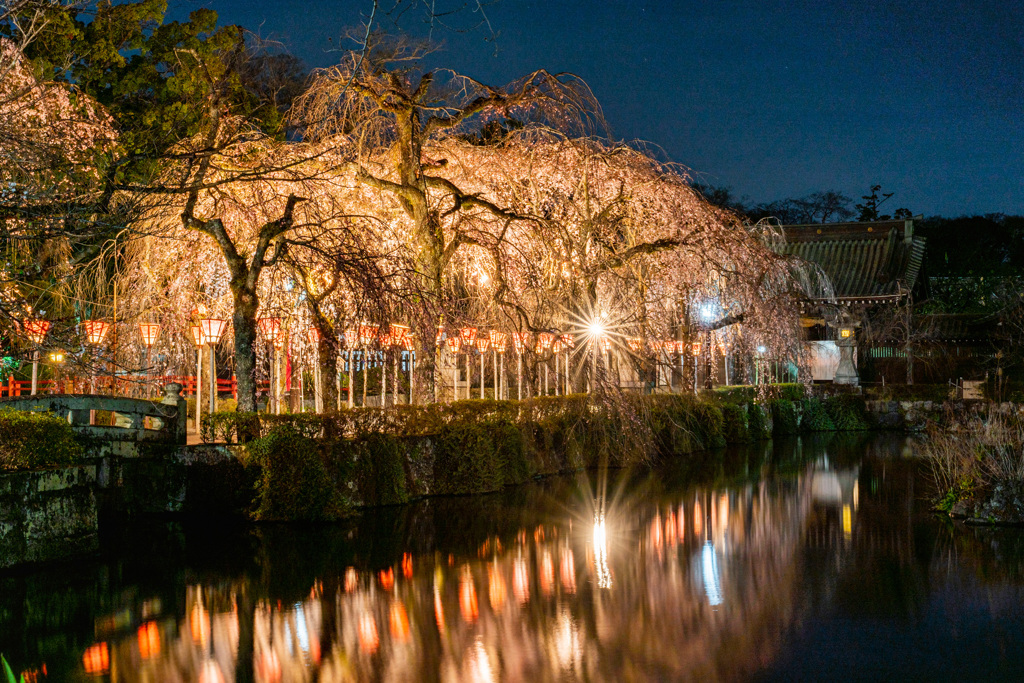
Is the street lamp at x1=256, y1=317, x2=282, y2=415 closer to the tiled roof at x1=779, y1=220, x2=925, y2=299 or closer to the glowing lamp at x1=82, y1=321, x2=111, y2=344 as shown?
the glowing lamp at x1=82, y1=321, x2=111, y2=344

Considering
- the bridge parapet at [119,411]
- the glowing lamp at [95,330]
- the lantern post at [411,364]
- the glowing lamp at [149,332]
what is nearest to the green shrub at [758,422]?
the lantern post at [411,364]

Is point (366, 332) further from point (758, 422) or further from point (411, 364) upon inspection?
point (758, 422)

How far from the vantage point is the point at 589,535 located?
1137 centimetres

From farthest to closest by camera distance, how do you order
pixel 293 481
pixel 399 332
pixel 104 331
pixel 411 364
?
pixel 411 364
pixel 104 331
pixel 399 332
pixel 293 481

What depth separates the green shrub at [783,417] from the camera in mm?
27577

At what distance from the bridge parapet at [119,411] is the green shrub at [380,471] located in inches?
111

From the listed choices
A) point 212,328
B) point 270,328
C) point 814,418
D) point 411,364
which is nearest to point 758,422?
point 814,418

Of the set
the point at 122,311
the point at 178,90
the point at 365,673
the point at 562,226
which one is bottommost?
the point at 365,673

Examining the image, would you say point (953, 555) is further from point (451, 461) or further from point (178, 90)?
point (178, 90)

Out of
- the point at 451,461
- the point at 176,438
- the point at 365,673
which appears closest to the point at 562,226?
the point at 451,461

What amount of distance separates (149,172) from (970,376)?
26.8 m

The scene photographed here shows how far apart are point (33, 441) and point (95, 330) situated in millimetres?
5207

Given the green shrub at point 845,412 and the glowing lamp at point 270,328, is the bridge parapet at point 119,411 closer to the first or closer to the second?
the glowing lamp at point 270,328

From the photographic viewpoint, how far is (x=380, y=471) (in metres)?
13.3
